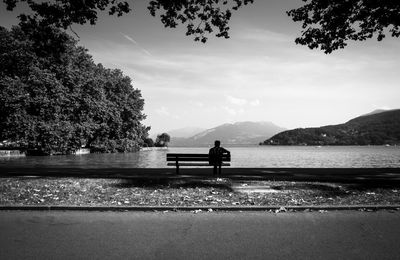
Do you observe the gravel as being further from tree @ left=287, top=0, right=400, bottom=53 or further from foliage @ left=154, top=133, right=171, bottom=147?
foliage @ left=154, top=133, right=171, bottom=147

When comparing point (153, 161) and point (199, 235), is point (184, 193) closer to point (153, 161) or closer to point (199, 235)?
point (199, 235)

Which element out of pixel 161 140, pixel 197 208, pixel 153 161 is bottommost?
pixel 153 161

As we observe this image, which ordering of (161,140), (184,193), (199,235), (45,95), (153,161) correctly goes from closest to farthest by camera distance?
(199,235), (184,193), (45,95), (153,161), (161,140)

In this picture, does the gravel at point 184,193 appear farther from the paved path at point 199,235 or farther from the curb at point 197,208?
the paved path at point 199,235

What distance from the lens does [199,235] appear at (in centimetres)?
620

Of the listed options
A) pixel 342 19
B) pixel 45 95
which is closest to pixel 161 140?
pixel 45 95

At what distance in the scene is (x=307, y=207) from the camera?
26.9 feet

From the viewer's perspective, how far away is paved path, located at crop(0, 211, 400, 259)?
5199mm

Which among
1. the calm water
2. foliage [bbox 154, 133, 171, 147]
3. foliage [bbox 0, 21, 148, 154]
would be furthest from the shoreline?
foliage [bbox 154, 133, 171, 147]

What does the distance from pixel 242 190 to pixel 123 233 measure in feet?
16.4

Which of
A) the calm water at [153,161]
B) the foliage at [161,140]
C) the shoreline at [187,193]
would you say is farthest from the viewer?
the foliage at [161,140]

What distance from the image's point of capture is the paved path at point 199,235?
5.20 metres

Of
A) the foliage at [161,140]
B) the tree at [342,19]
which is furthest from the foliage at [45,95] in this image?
the foliage at [161,140]

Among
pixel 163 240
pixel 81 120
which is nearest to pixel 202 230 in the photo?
pixel 163 240
